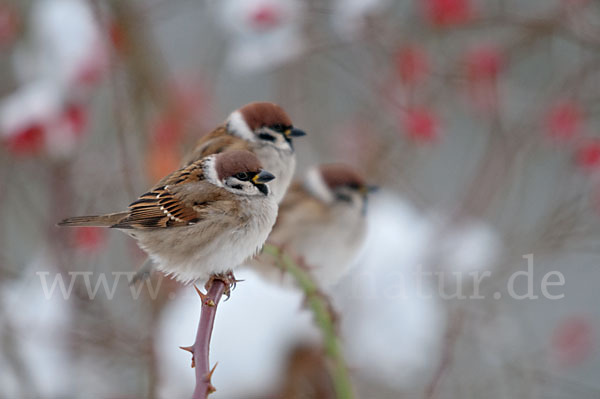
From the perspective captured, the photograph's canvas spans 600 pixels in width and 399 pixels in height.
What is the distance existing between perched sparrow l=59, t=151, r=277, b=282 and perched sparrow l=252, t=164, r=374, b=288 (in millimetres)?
1112

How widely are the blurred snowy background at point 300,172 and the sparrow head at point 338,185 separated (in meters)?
0.40

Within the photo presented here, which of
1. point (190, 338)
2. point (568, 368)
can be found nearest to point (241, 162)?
point (190, 338)

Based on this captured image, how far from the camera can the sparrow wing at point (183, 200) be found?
1625mm

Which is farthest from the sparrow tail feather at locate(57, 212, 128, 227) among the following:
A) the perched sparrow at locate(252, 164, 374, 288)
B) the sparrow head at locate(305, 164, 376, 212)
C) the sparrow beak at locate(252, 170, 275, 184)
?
the sparrow head at locate(305, 164, 376, 212)

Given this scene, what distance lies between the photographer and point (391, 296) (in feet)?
10.3

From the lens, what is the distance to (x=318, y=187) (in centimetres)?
294

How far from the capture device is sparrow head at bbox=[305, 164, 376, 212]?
2.87 m

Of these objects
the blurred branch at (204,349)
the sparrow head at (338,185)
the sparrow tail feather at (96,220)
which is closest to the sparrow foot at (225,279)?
the blurred branch at (204,349)

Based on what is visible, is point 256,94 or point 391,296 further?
point 256,94

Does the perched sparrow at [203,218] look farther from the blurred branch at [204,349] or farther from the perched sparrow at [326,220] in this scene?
the perched sparrow at [326,220]

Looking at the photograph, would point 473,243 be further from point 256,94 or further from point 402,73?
point 256,94

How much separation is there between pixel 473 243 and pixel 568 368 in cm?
74

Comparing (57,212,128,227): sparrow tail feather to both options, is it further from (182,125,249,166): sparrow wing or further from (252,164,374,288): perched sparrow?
(252,164,374,288): perched sparrow

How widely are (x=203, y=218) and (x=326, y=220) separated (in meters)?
1.28
